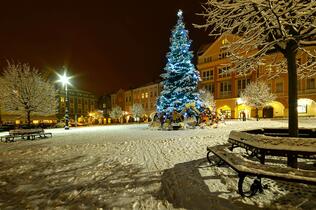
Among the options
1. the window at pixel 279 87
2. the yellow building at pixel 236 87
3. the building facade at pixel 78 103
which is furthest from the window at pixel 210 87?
the building facade at pixel 78 103

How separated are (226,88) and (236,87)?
8.22 ft

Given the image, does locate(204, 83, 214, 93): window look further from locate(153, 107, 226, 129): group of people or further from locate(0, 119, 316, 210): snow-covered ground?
locate(0, 119, 316, 210): snow-covered ground

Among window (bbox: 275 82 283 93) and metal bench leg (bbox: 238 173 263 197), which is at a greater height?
window (bbox: 275 82 283 93)

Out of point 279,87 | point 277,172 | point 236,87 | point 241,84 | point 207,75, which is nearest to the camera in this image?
point 277,172

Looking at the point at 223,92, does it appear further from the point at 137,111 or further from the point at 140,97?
the point at 140,97

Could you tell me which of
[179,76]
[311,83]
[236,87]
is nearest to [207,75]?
[236,87]

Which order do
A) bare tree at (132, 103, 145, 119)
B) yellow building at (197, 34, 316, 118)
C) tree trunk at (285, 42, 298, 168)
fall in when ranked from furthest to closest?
bare tree at (132, 103, 145, 119)
yellow building at (197, 34, 316, 118)
tree trunk at (285, 42, 298, 168)

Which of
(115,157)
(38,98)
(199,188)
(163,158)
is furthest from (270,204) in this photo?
(38,98)

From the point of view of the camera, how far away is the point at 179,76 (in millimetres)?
25406

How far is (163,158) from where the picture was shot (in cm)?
805

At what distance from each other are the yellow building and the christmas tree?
997 cm

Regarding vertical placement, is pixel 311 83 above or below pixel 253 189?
above

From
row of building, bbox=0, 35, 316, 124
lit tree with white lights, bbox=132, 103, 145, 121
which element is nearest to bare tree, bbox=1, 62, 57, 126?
row of building, bbox=0, 35, 316, 124

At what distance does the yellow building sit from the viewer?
36625mm
